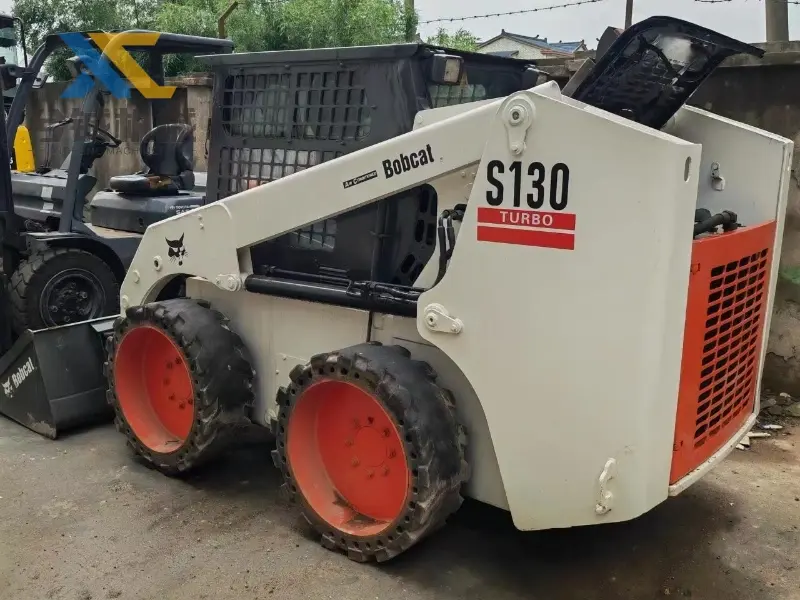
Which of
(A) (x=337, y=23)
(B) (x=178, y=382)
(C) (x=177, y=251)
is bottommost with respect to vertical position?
(B) (x=178, y=382)

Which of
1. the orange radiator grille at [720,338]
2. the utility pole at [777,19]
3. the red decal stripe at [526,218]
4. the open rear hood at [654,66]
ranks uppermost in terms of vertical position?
the utility pole at [777,19]

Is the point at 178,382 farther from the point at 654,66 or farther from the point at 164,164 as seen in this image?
the point at 164,164

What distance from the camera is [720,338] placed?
107 inches

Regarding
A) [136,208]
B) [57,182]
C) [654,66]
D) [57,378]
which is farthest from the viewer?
[57,182]

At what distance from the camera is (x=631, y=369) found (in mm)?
2303

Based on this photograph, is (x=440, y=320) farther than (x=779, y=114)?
No

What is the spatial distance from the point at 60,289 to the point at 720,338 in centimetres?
404

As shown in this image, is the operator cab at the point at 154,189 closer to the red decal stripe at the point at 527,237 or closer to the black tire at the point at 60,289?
the black tire at the point at 60,289

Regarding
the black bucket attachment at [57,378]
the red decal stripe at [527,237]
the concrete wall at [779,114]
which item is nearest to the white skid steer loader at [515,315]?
the red decal stripe at [527,237]

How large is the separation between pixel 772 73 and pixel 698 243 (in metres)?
2.56

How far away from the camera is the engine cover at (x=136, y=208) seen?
18.7 ft

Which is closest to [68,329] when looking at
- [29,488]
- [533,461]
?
[29,488]

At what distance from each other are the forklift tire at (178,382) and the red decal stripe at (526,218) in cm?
145

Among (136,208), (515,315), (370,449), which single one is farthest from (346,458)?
(136,208)
